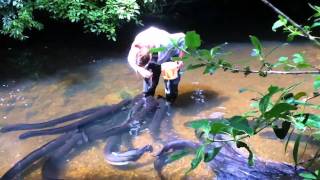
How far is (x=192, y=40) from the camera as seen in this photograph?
1239 millimetres

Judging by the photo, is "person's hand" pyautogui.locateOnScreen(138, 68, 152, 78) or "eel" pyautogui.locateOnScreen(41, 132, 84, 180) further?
"person's hand" pyautogui.locateOnScreen(138, 68, 152, 78)

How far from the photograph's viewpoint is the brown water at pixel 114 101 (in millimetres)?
4559

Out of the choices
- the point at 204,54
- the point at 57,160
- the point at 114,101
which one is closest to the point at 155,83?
the point at 114,101

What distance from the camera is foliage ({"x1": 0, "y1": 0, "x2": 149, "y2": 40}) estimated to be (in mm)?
6625

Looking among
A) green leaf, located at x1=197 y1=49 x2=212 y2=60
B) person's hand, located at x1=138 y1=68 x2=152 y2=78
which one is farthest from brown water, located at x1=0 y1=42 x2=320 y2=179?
green leaf, located at x1=197 y1=49 x2=212 y2=60

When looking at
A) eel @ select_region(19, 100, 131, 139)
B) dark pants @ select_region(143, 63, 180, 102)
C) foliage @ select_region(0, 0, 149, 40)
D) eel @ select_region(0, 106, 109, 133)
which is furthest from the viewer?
foliage @ select_region(0, 0, 149, 40)

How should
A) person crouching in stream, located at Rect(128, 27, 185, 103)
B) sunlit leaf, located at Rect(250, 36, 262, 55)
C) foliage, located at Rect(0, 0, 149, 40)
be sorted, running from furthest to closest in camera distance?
foliage, located at Rect(0, 0, 149, 40), person crouching in stream, located at Rect(128, 27, 185, 103), sunlit leaf, located at Rect(250, 36, 262, 55)

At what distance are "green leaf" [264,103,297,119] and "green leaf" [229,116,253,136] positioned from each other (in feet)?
0.20

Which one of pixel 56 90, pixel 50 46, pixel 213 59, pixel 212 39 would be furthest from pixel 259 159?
pixel 50 46

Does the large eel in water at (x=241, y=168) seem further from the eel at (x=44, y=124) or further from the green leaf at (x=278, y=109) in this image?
the green leaf at (x=278, y=109)

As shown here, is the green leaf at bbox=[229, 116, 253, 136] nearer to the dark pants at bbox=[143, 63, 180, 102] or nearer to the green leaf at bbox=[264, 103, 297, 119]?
the green leaf at bbox=[264, 103, 297, 119]

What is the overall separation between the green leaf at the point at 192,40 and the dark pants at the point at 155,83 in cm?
422

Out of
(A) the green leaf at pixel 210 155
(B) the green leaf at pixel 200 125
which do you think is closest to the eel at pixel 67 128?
(A) the green leaf at pixel 210 155

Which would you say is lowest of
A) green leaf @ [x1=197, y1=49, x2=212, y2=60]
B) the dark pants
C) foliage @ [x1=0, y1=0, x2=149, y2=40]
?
the dark pants
